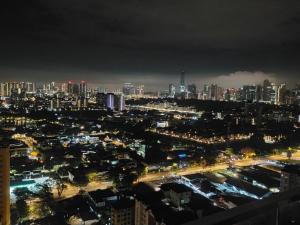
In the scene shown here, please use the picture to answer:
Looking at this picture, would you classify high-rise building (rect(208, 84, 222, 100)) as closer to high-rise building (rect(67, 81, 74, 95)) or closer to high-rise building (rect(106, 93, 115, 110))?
high-rise building (rect(106, 93, 115, 110))

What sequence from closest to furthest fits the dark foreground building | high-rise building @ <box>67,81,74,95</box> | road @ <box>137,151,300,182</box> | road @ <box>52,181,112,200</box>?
the dark foreground building → road @ <box>52,181,112,200</box> → road @ <box>137,151,300,182</box> → high-rise building @ <box>67,81,74,95</box>

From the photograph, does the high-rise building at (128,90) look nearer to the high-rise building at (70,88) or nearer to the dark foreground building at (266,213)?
the high-rise building at (70,88)

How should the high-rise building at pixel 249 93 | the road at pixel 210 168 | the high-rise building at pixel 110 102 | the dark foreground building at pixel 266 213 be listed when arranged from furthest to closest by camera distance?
the high-rise building at pixel 249 93 → the high-rise building at pixel 110 102 → the road at pixel 210 168 → the dark foreground building at pixel 266 213

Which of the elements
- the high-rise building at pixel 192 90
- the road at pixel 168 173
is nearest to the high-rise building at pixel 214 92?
the high-rise building at pixel 192 90

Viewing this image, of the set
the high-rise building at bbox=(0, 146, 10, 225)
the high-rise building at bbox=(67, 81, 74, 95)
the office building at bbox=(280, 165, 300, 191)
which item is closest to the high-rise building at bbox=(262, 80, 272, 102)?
the high-rise building at bbox=(67, 81, 74, 95)

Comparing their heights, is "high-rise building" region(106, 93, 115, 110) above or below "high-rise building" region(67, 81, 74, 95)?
below

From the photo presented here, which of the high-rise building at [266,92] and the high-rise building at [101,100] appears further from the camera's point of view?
A: the high-rise building at [266,92]

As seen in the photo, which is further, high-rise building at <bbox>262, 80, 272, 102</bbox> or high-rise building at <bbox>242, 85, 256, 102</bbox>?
high-rise building at <bbox>242, 85, 256, 102</bbox>

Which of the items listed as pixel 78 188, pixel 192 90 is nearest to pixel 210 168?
pixel 78 188

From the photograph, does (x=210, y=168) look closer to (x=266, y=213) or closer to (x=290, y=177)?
(x=290, y=177)

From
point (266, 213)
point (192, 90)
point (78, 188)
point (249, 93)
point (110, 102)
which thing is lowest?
point (78, 188)

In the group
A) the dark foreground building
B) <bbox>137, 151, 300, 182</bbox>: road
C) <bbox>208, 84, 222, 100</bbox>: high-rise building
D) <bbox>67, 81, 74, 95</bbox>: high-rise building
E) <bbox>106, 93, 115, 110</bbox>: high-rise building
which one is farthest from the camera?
<bbox>67, 81, 74, 95</bbox>: high-rise building

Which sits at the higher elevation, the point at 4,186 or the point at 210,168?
the point at 4,186
